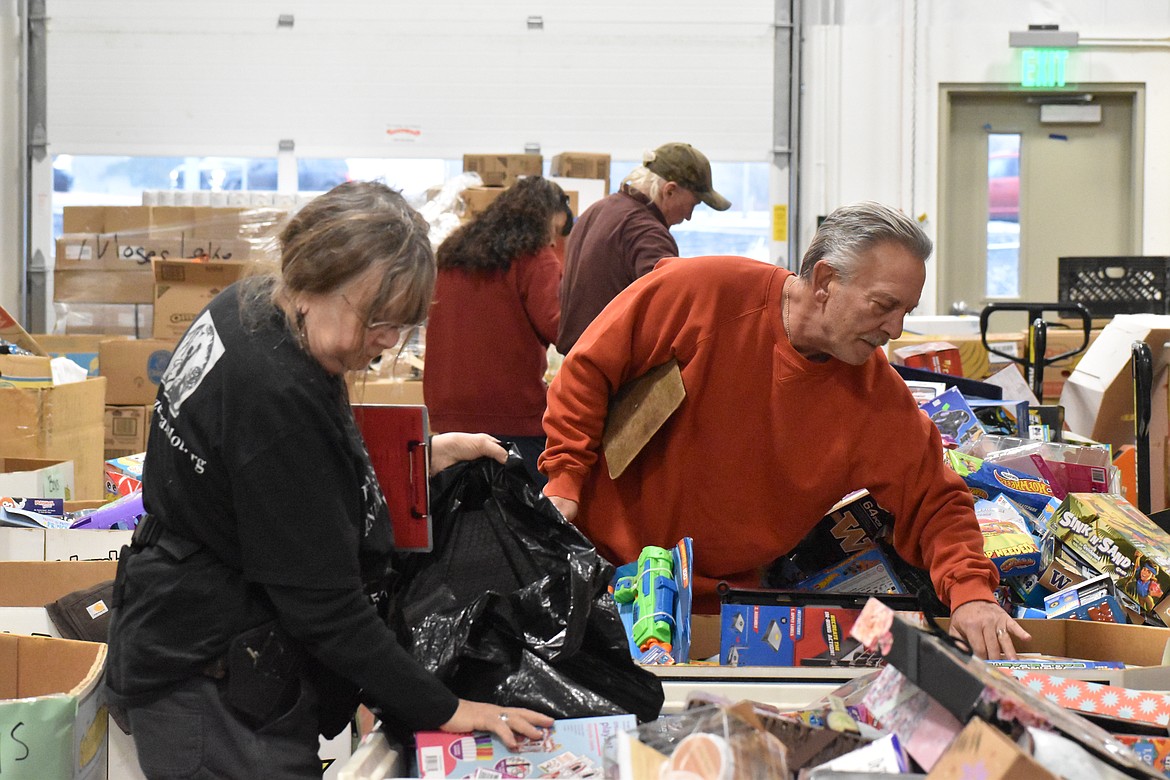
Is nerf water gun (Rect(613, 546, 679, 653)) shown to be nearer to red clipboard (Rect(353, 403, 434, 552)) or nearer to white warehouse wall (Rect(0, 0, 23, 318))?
red clipboard (Rect(353, 403, 434, 552))

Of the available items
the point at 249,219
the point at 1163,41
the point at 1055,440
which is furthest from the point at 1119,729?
the point at 1163,41

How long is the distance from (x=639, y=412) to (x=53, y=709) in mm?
1035

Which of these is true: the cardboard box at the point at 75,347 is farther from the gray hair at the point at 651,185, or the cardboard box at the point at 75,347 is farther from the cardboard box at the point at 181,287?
the gray hair at the point at 651,185

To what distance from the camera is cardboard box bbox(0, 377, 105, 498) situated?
3820 millimetres

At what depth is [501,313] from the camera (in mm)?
3949

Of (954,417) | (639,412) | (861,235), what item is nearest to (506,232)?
(954,417)

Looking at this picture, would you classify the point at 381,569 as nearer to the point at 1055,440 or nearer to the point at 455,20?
the point at 1055,440

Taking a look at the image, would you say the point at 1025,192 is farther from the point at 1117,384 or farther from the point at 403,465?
the point at 403,465

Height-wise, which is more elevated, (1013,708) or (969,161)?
(969,161)

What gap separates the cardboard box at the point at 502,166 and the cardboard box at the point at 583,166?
150 mm

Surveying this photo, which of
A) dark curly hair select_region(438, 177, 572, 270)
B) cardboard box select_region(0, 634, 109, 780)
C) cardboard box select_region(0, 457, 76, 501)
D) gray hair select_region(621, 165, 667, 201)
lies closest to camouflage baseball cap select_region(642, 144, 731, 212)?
gray hair select_region(621, 165, 667, 201)

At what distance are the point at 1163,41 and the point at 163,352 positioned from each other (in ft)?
20.1

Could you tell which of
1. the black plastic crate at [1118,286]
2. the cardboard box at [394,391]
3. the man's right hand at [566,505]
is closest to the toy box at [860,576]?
the man's right hand at [566,505]

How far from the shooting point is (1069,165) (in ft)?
24.2
